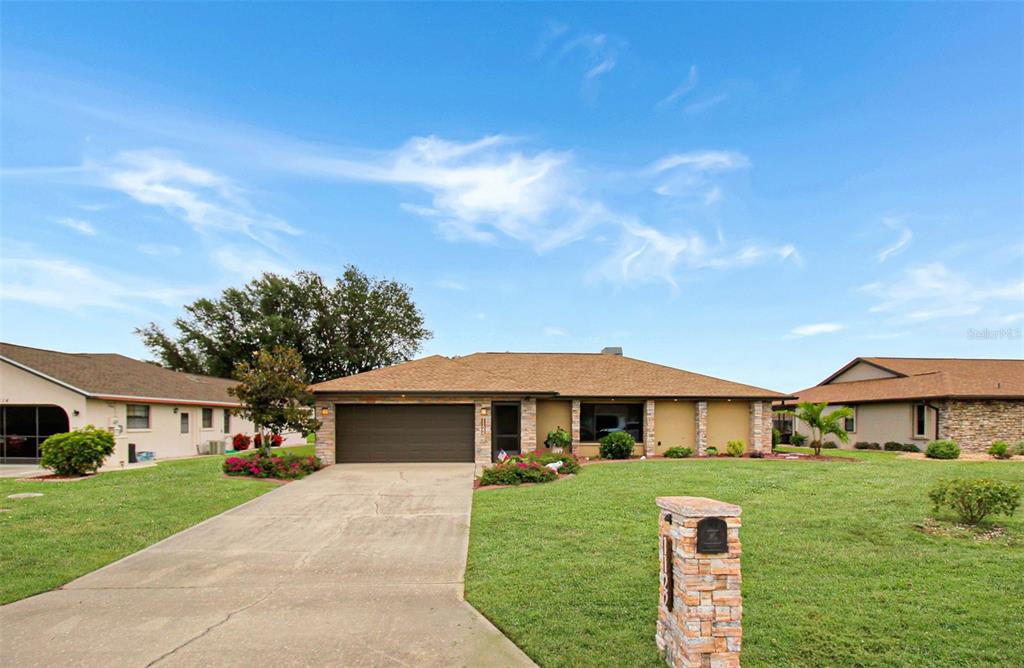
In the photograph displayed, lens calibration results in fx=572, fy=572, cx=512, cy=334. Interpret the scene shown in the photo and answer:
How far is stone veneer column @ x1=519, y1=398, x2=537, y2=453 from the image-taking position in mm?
20125

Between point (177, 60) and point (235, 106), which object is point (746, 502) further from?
point (177, 60)

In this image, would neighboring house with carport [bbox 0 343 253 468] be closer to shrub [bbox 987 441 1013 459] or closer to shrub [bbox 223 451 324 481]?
shrub [bbox 223 451 324 481]

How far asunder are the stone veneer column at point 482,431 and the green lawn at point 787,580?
7.35m

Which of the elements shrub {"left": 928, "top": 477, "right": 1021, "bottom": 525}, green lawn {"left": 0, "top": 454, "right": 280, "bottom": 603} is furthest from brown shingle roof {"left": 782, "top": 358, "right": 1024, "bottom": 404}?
green lawn {"left": 0, "top": 454, "right": 280, "bottom": 603}

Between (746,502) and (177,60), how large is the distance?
16.8m

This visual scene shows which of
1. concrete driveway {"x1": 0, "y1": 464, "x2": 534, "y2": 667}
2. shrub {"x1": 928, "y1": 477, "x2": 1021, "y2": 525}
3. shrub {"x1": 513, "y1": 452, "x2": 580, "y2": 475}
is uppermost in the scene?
shrub {"x1": 928, "y1": 477, "x2": 1021, "y2": 525}

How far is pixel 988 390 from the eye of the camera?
23188 mm

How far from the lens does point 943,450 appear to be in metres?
20.4

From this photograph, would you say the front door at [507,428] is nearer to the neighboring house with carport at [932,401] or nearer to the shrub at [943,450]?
the shrub at [943,450]

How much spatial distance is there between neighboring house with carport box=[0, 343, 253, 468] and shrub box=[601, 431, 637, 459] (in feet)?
57.4

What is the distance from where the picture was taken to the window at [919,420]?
78.7 feet

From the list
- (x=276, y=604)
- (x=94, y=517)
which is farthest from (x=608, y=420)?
(x=276, y=604)

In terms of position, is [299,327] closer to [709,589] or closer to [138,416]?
[138,416]

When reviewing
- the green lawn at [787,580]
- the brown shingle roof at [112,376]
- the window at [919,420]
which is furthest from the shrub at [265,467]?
the window at [919,420]
